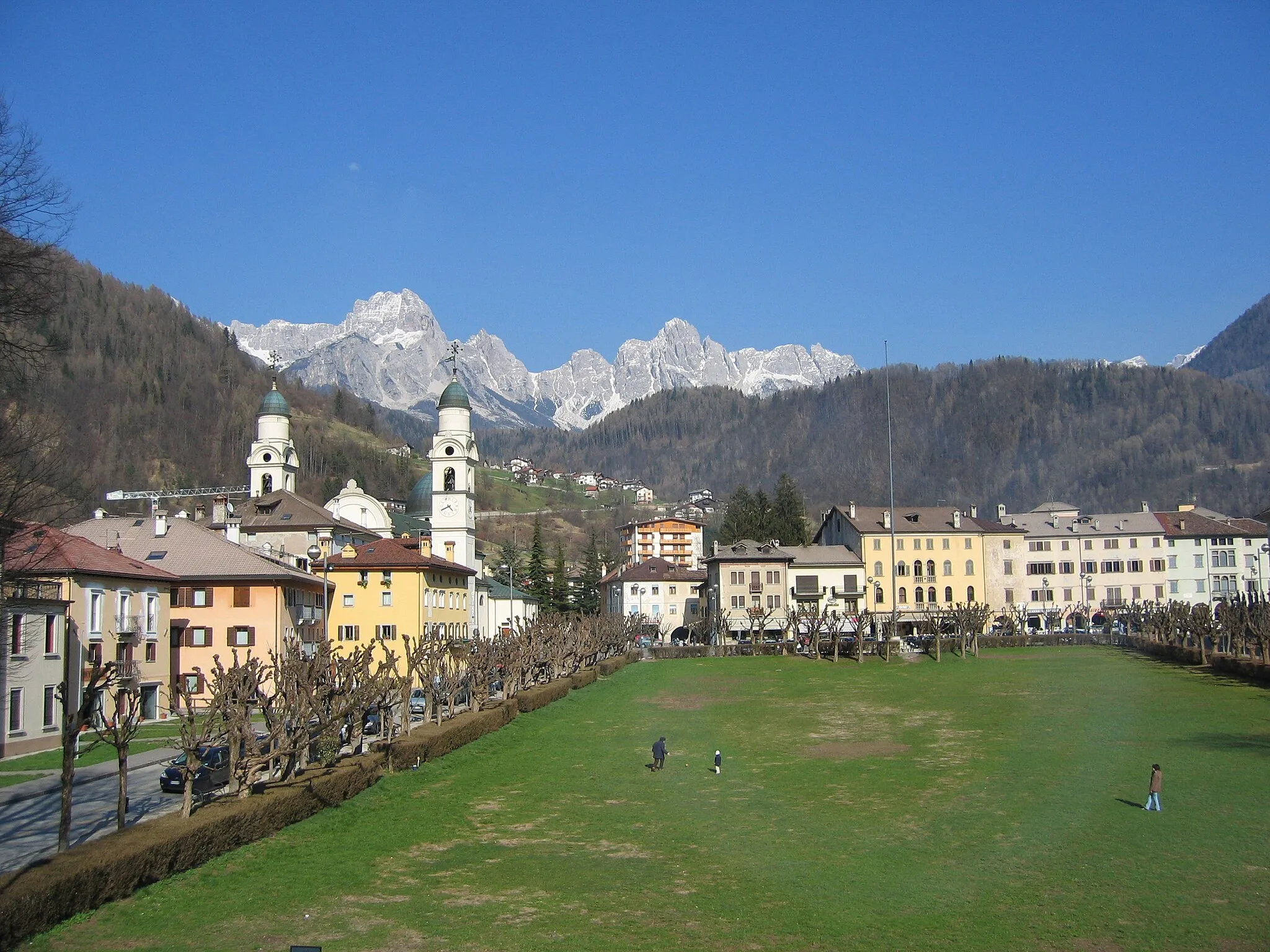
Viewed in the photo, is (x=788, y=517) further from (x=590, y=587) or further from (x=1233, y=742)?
(x=1233, y=742)

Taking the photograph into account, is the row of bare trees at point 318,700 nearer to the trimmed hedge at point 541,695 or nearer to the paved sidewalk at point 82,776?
the trimmed hedge at point 541,695

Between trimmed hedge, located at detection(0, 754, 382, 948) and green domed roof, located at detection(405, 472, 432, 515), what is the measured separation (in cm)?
9895

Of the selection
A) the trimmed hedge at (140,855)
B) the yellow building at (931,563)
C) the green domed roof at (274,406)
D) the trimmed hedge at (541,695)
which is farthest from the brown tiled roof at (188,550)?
the yellow building at (931,563)

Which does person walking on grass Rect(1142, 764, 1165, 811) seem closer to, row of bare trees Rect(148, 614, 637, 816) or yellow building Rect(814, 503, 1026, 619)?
row of bare trees Rect(148, 614, 637, 816)

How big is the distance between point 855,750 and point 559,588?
304ft

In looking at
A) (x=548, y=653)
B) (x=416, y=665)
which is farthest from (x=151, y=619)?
(x=548, y=653)

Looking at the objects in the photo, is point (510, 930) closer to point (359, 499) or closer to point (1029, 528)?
point (359, 499)

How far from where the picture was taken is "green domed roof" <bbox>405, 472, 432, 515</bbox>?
130250 millimetres

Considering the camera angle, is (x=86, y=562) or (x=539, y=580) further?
(x=539, y=580)

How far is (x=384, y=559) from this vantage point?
78750 mm

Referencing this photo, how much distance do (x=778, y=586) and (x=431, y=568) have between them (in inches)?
1812

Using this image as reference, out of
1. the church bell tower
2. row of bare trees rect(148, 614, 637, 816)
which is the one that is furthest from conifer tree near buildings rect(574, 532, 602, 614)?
row of bare trees rect(148, 614, 637, 816)

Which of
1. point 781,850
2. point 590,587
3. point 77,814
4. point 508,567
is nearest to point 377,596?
point 77,814

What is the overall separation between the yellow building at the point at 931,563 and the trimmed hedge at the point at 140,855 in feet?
296
